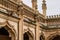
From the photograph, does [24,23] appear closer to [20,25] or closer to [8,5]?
[20,25]

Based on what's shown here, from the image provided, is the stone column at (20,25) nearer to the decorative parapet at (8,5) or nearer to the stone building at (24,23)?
the stone building at (24,23)

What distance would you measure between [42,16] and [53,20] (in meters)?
1.56

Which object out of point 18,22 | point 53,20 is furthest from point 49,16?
point 18,22

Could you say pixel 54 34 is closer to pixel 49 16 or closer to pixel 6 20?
pixel 49 16

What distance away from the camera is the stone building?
1541cm

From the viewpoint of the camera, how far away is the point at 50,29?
2288cm

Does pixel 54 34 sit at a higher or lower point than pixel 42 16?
lower

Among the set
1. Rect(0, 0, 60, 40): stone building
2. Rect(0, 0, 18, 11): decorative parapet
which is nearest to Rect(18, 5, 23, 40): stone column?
Rect(0, 0, 60, 40): stone building

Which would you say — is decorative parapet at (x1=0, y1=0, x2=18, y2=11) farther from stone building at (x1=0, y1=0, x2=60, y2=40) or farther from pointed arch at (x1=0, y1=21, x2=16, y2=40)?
pointed arch at (x1=0, y1=21, x2=16, y2=40)

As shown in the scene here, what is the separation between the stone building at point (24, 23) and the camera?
50.5 ft

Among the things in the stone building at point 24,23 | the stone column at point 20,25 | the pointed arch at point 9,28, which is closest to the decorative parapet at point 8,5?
the stone building at point 24,23

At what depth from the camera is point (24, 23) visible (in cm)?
1788

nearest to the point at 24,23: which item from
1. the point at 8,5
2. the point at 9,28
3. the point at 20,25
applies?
the point at 20,25

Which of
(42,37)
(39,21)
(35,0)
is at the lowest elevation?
(42,37)
